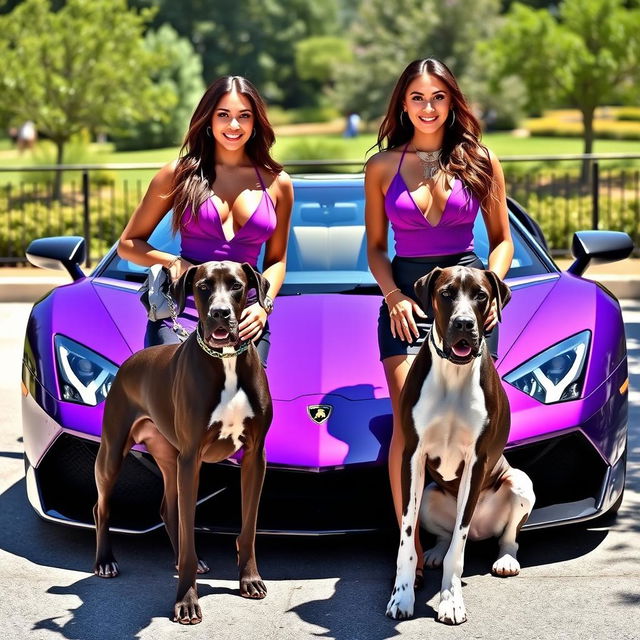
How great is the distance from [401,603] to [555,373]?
117 centimetres

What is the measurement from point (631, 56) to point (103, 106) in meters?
11.4

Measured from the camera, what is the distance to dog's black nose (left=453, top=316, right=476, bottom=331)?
13.2ft

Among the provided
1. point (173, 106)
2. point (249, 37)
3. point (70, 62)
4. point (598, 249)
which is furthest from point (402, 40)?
point (598, 249)

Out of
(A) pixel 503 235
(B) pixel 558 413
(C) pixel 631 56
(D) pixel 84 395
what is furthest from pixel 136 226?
(C) pixel 631 56

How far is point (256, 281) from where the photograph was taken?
4316mm

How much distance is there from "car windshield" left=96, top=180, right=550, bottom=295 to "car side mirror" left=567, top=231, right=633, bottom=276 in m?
0.18

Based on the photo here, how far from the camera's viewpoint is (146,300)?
4.77 metres

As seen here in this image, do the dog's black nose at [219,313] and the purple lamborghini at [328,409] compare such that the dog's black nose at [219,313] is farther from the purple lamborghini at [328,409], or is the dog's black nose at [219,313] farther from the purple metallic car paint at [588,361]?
the purple metallic car paint at [588,361]

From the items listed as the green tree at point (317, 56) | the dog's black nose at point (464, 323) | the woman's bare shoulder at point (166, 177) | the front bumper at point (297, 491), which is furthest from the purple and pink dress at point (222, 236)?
the green tree at point (317, 56)

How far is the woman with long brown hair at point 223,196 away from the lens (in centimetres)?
476

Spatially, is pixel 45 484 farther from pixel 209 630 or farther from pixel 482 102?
pixel 482 102

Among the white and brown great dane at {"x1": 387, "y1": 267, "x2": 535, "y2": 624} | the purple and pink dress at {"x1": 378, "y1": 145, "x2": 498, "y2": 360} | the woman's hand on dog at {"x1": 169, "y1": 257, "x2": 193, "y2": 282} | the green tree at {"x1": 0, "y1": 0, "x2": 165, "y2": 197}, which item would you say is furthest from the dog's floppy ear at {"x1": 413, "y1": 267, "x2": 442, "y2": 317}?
the green tree at {"x1": 0, "y1": 0, "x2": 165, "y2": 197}

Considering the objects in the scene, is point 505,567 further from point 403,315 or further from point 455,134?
point 455,134

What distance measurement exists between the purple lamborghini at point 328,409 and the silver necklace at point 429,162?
768 mm
